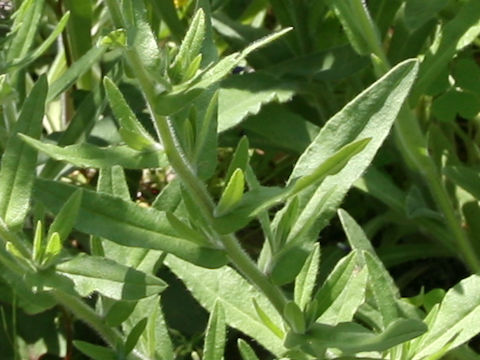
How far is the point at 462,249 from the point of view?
6.94ft

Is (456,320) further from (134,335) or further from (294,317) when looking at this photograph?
(134,335)

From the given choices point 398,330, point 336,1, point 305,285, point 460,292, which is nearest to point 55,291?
point 305,285

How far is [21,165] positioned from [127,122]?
10.8 inches

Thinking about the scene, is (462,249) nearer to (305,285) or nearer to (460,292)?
(460,292)

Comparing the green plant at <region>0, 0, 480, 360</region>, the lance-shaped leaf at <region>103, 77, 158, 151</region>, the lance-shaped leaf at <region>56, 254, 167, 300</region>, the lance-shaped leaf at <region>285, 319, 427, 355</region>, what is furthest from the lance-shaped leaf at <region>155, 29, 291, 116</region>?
the lance-shaped leaf at <region>285, 319, 427, 355</region>

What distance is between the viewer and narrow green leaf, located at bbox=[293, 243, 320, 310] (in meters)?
1.57

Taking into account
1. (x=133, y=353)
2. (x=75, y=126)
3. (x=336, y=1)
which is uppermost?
(x=336, y=1)

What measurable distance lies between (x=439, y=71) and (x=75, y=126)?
83 centimetres

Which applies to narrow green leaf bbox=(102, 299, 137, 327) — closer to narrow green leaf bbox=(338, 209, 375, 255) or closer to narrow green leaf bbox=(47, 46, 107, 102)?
narrow green leaf bbox=(338, 209, 375, 255)

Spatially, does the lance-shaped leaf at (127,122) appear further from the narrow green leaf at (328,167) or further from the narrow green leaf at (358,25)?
the narrow green leaf at (358,25)

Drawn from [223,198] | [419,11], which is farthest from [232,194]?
[419,11]

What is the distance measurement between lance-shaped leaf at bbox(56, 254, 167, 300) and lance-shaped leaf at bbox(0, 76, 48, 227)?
0.11m

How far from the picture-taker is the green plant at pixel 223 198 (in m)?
1.35

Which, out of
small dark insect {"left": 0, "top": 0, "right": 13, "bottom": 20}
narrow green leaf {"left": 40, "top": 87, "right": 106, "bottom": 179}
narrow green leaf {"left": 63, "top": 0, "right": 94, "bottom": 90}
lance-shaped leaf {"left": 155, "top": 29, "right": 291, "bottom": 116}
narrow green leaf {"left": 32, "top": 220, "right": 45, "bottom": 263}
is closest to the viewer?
lance-shaped leaf {"left": 155, "top": 29, "right": 291, "bottom": 116}
